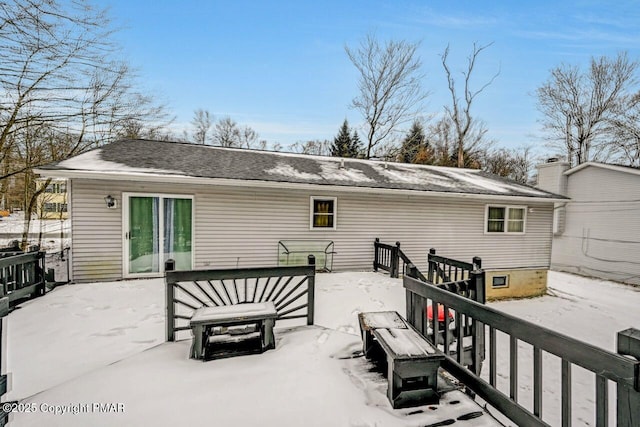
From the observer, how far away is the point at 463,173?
40.5 feet

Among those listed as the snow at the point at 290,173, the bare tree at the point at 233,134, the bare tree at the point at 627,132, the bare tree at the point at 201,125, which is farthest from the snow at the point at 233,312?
the bare tree at the point at 201,125

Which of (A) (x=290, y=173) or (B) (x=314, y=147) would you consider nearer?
(A) (x=290, y=173)

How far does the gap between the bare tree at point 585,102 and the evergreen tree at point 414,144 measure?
812 centimetres

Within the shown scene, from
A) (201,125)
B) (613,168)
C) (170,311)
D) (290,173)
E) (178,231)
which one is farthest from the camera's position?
(201,125)

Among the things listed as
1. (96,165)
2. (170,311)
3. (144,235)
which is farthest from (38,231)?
(170,311)

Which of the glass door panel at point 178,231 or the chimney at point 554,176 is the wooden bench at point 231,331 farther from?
the chimney at point 554,176

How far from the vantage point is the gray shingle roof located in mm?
6688

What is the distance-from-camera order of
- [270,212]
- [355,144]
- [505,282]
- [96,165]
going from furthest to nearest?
1. [355,144]
2. [505,282]
3. [270,212]
4. [96,165]

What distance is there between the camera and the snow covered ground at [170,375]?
2.10 m

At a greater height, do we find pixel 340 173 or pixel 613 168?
pixel 613 168

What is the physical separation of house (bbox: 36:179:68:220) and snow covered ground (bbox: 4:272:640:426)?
34.2ft

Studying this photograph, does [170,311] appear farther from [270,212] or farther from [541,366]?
[270,212]

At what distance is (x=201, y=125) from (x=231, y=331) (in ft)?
84.1

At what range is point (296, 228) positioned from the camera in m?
7.89
